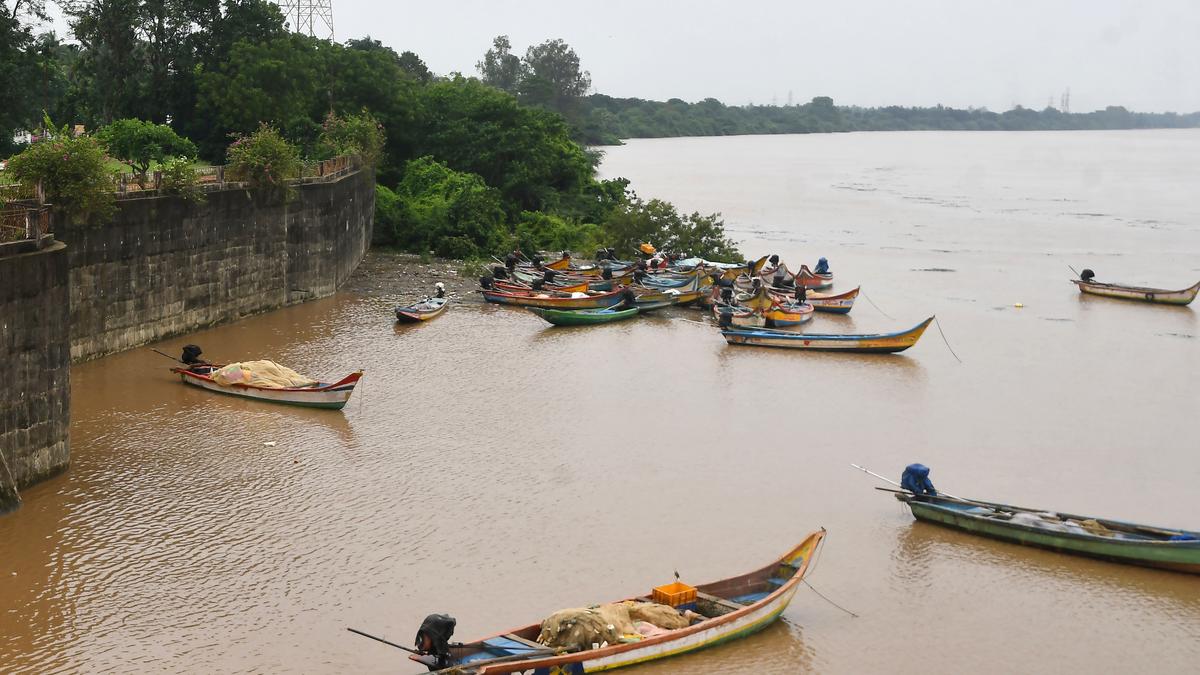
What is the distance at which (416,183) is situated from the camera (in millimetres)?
50125

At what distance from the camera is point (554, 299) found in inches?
1385

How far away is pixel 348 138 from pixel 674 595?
33.0 metres

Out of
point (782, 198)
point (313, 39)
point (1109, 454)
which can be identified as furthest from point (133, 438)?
point (782, 198)

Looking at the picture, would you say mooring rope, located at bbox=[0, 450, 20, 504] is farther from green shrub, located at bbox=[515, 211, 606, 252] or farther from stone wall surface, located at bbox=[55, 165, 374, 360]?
green shrub, located at bbox=[515, 211, 606, 252]

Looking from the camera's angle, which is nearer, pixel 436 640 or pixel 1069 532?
pixel 436 640

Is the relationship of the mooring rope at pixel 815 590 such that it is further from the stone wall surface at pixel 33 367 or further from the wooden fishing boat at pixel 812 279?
the wooden fishing boat at pixel 812 279

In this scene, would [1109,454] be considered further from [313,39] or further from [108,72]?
[313,39]

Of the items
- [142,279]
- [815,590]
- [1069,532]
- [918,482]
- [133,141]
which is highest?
[133,141]

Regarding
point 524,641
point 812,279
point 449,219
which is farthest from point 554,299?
point 524,641

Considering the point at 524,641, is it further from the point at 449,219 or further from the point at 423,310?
the point at 449,219

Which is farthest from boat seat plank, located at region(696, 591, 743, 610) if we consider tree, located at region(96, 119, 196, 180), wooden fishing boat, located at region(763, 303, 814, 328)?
tree, located at region(96, 119, 196, 180)

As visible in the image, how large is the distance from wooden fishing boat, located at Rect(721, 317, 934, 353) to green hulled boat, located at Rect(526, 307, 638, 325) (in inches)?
165

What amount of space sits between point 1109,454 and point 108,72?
34.1m

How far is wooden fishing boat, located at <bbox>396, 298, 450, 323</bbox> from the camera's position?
32.4 m
